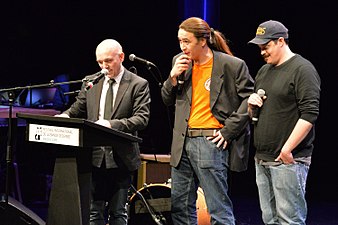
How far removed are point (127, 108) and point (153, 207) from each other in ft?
3.68

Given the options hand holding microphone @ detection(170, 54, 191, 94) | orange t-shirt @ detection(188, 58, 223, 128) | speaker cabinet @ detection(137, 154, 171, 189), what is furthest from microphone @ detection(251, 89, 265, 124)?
speaker cabinet @ detection(137, 154, 171, 189)

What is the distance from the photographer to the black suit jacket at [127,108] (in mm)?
3693

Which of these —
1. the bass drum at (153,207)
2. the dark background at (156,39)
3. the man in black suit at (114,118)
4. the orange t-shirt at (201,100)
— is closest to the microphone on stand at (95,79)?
the man in black suit at (114,118)

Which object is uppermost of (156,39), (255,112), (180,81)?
(156,39)

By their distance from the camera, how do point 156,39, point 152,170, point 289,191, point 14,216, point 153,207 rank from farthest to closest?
point 156,39, point 152,170, point 153,207, point 14,216, point 289,191

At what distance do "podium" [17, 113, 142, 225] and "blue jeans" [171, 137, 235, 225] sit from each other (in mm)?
463

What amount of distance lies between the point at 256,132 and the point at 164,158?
199 cm

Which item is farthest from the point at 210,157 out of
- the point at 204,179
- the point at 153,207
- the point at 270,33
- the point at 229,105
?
the point at 153,207

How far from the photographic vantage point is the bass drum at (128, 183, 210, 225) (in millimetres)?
4633

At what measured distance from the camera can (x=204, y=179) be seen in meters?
3.52

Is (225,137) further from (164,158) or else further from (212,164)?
(164,158)

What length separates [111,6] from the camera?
840 centimetres

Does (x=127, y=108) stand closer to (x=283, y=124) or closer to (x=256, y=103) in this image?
(x=256, y=103)

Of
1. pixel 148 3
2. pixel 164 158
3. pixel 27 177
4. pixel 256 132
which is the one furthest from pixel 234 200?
pixel 256 132
